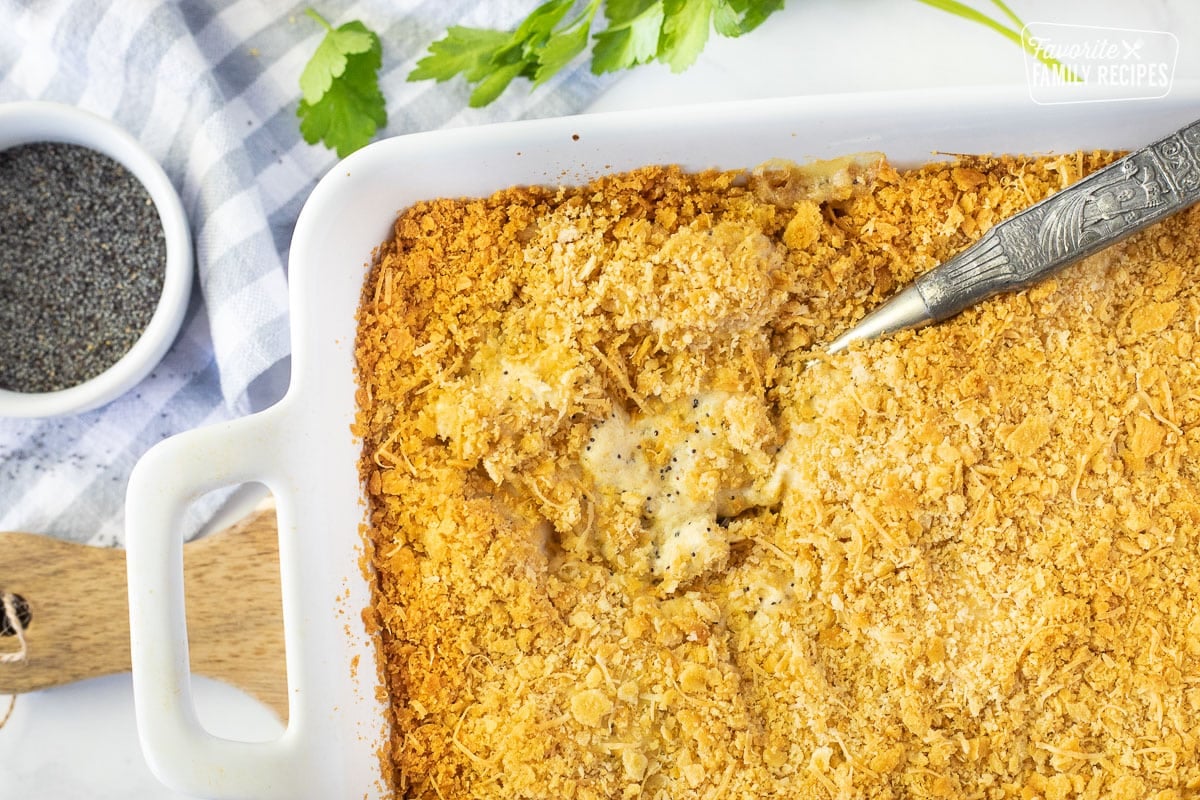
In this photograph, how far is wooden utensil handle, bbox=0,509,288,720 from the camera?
186 cm

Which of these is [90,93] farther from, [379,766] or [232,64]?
[379,766]

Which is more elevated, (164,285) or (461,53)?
(461,53)

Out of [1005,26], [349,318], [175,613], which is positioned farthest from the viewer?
[1005,26]

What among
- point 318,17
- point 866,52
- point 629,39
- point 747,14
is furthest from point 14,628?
point 866,52

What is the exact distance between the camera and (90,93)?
2.01 metres

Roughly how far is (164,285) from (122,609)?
61 centimetres

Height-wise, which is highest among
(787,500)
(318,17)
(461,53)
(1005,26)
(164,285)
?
(318,17)

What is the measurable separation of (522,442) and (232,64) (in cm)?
101

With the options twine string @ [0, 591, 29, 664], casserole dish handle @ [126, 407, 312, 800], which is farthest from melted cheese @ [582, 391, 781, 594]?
twine string @ [0, 591, 29, 664]

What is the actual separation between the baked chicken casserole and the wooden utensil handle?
1.19ft

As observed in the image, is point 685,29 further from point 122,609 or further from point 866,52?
point 122,609

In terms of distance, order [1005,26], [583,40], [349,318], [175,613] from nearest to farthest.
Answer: [175,613] < [349,318] < [583,40] < [1005,26]

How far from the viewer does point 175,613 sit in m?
1.46

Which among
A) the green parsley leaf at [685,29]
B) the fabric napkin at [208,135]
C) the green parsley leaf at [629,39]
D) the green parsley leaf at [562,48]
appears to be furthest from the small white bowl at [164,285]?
the green parsley leaf at [685,29]
